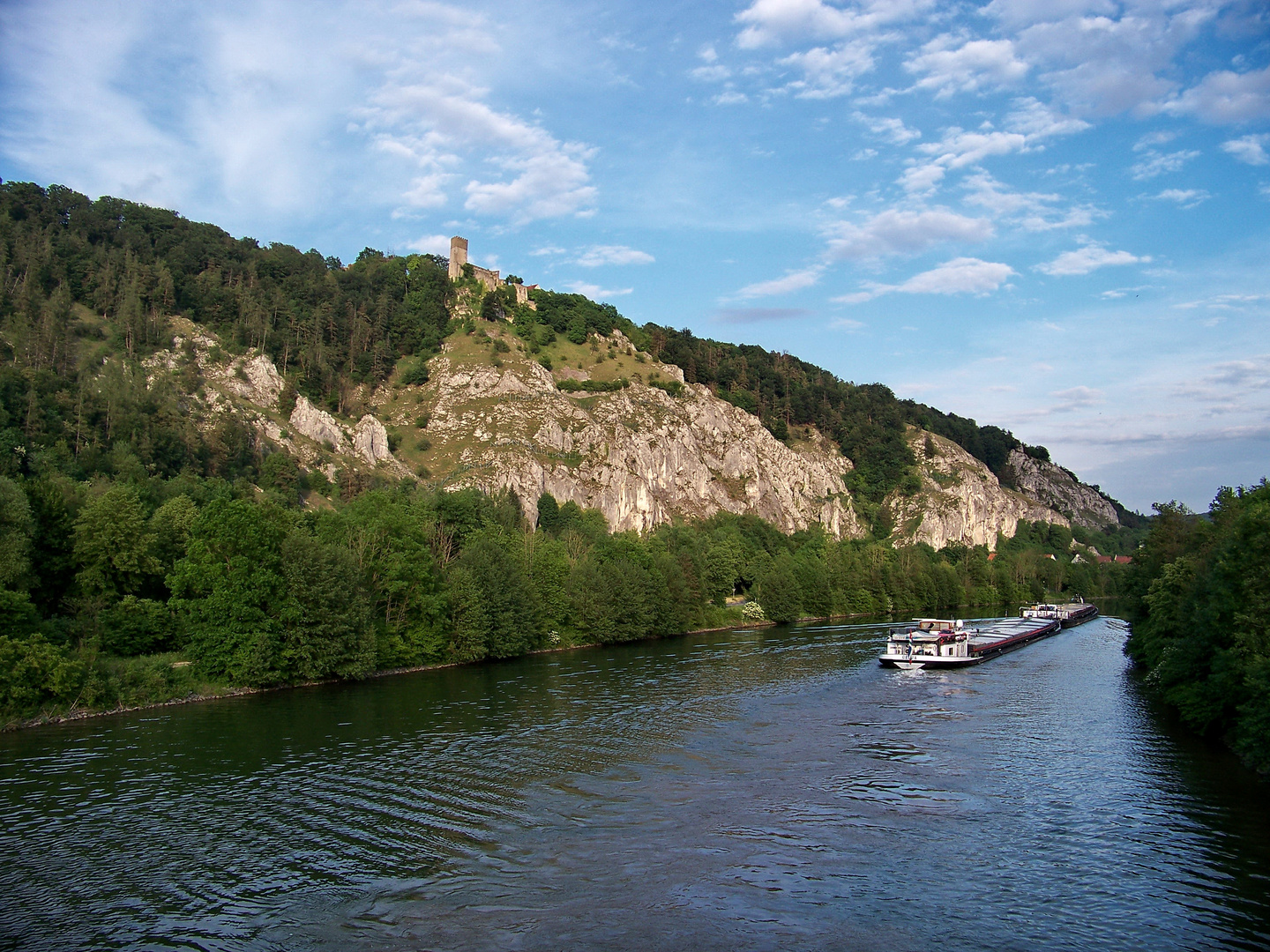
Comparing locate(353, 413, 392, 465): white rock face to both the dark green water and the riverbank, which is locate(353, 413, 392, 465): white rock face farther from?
the dark green water

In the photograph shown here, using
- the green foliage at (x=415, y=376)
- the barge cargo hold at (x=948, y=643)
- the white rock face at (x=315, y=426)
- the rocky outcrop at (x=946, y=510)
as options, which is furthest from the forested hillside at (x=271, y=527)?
the barge cargo hold at (x=948, y=643)

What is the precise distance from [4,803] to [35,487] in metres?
30.4

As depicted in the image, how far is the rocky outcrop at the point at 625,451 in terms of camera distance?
429 ft

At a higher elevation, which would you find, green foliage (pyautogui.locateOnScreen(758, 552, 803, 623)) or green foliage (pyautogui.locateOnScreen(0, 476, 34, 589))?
green foliage (pyautogui.locateOnScreen(0, 476, 34, 589))

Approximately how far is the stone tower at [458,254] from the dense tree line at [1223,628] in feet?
551

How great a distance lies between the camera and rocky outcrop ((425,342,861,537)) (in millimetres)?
130625

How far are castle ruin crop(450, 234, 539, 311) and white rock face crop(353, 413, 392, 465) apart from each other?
6977 centimetres

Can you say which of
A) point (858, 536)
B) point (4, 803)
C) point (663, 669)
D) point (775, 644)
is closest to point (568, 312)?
point (858, 536)

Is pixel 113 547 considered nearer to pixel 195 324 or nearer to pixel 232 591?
pixel 232 591

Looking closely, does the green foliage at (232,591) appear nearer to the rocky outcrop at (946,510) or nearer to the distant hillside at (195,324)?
the distant hillside at (195,324)

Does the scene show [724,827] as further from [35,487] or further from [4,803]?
[35,487]

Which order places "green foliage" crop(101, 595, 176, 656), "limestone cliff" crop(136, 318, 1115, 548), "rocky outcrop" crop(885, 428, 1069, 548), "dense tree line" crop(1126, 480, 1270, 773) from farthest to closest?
"rocky outcrop" crop(885, 428, 1069, 548), "limestone cliff" crop(136, 318, 1115, 548), "green foliage" crop(101, 595, 176, 656), "dense tree line" crop(1126, 480, 1270, 773)

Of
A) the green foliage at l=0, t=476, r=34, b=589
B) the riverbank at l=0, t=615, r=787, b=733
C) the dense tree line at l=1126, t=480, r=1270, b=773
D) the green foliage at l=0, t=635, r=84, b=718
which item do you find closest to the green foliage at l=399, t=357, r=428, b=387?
the riverbank at l=0, t=615, r=787, b=733

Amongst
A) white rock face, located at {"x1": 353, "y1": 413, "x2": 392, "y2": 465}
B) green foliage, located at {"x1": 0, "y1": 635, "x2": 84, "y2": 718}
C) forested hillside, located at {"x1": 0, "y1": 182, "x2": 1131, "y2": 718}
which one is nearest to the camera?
green foliage, located at {"x1": 0, "y1": 635, "x2": 84, "y2": 718}
